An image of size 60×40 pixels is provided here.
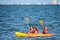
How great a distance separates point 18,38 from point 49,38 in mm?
1326

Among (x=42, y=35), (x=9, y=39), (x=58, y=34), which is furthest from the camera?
(x=58, y=34)

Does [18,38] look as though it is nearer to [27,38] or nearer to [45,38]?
[27,38]

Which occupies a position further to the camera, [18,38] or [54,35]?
[54,35]

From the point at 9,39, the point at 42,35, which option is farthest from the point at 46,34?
the point at 9,39

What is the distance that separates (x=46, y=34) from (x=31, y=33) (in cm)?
74

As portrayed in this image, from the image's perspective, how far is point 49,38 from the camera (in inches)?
482

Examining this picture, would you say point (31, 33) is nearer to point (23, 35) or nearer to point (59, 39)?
point (23, 35)

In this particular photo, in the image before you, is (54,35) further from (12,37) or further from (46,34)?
(12,37)

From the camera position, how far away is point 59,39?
1187cm

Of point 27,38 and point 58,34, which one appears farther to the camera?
point 58,34

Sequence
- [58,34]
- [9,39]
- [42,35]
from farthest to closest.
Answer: [58,34] < [42,35] < [9,39]

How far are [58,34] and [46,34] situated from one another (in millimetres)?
1065

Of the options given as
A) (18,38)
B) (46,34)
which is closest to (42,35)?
(46,34)

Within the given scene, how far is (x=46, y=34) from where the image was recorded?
12641 mm
